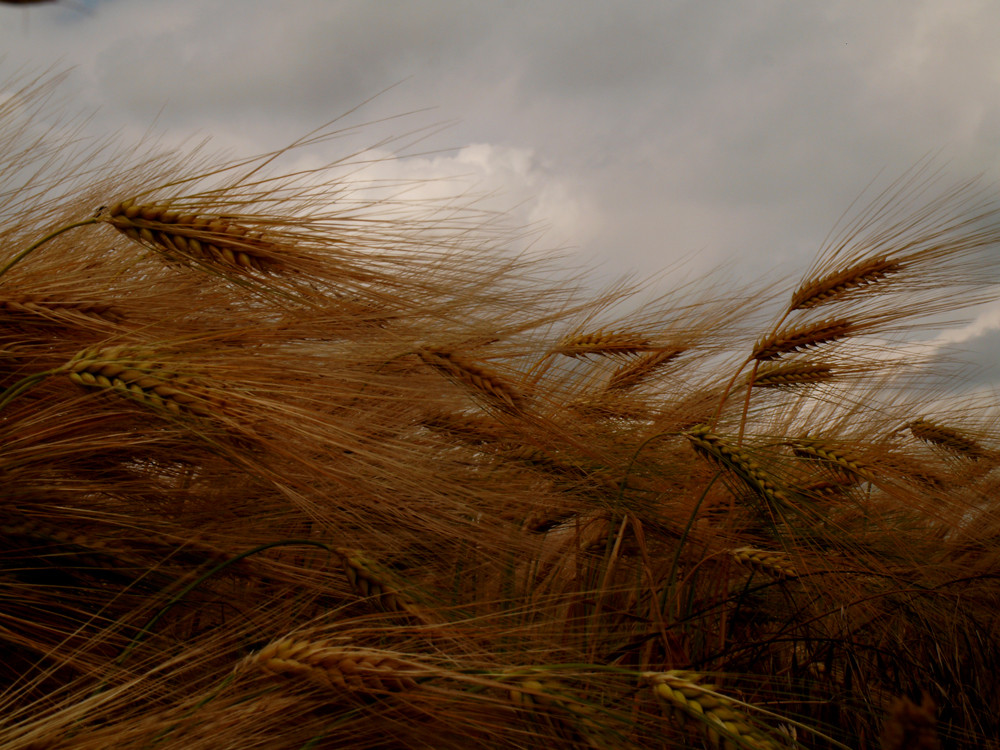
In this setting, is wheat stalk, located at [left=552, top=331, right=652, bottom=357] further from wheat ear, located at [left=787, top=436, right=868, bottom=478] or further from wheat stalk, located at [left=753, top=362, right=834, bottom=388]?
wheat ear, located at [left=787, top=436, right=868, bottom=478]

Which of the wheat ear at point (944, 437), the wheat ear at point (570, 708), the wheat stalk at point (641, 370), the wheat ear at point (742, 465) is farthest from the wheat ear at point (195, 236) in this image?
the wheat ear at point (944, 437)

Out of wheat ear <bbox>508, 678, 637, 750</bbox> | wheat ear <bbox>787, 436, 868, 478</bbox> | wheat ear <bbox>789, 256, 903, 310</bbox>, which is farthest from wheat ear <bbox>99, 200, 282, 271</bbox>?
wheat ear <bbox>789, 256, 903, 310</bbox>

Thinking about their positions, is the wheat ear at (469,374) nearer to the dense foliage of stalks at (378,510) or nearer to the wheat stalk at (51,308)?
the dense foliage of stalks at (378,510)

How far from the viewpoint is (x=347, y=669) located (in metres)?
0.86

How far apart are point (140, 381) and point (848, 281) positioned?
5.80 feet

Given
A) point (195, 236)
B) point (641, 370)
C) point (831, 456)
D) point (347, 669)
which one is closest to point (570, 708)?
point (347, 669)

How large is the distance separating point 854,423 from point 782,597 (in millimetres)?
727

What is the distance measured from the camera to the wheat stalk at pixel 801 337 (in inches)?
74.9

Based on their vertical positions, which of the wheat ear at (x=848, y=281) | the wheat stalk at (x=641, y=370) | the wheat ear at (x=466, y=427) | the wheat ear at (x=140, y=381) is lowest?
the wheat ear at (x=140, y=381)

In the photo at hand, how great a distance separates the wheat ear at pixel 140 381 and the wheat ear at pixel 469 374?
19.5 inches

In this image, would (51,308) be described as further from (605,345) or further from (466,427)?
(605,345)

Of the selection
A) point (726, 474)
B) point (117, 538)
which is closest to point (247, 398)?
point (117, 538)

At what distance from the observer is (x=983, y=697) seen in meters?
1.86

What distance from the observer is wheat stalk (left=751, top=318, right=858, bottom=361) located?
1902 millimetres
